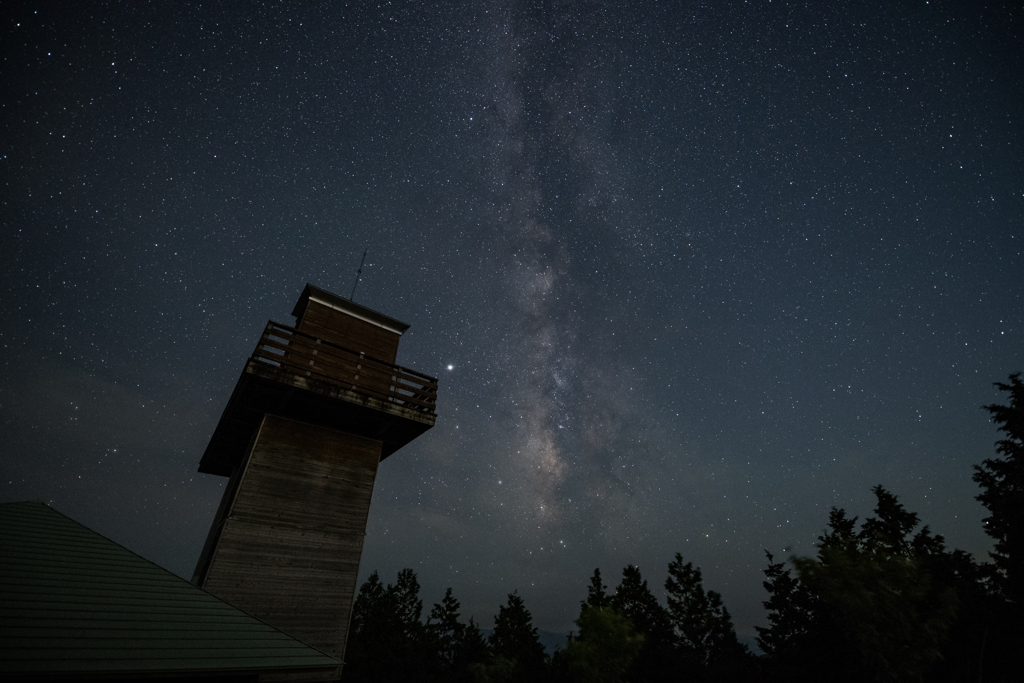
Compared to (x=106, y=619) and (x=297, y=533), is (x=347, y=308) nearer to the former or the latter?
(x=297, y=533)

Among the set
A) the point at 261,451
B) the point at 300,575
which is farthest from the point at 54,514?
the point at 300,575

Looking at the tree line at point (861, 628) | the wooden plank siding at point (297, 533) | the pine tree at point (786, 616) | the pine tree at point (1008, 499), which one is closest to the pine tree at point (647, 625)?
the tree line at point (861, 628)

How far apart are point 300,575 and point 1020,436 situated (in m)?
38.2

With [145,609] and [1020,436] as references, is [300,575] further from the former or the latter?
[1020,436]

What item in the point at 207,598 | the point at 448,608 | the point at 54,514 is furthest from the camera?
the point at 448,608

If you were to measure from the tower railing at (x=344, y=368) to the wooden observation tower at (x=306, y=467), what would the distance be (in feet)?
0.13

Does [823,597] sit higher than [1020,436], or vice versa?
[1020,436]

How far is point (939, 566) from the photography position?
27609 millimetres

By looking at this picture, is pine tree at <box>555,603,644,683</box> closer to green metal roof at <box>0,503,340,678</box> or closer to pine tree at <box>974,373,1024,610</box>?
pine tree at <box>974,373,1024,610</box>

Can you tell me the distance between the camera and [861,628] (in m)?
25.3

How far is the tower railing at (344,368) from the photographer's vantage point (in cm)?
1409

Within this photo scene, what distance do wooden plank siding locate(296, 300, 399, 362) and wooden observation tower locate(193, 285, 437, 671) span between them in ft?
0.19

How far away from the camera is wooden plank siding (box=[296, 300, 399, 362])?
1691 cm

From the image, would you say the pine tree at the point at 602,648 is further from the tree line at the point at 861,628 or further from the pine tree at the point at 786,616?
the pine tree at the point at 786,616
